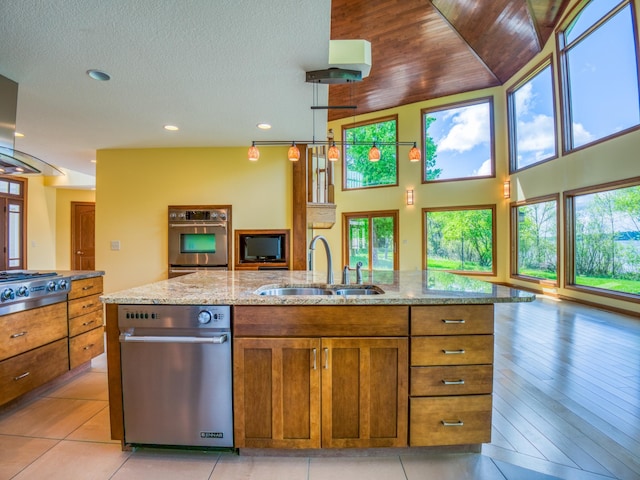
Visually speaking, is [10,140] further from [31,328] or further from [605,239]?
[605,239]

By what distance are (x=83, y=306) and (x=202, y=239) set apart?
5.68 ft

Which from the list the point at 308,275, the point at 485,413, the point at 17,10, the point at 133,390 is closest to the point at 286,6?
the point at 17,10

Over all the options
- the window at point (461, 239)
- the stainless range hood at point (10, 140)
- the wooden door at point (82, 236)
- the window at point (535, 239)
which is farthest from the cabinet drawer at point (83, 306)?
the window at point (535, 239)

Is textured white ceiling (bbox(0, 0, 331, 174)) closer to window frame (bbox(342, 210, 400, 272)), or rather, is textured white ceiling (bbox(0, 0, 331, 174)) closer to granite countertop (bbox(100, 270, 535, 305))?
granite countertop (bbox(100, 270, 535, 305))

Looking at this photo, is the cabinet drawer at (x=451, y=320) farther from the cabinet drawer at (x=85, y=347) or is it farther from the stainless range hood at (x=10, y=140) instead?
the stainless range hood at (x=10, y=140)

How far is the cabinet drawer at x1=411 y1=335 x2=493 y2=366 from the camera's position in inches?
61.4

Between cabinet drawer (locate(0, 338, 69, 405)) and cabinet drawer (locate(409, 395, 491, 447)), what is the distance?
8.20ft

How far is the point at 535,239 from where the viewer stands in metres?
6.33

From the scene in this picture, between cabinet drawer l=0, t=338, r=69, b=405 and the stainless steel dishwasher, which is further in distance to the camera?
cabinet drawer l=0, t=338, r=69, b=405

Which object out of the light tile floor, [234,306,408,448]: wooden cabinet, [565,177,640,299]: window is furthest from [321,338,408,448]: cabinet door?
[565,177,640,299]: window

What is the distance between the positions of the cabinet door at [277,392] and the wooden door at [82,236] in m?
7.63

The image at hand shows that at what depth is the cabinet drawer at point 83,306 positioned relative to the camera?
8.28 ft

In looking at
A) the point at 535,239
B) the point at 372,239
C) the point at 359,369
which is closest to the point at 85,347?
the point at 359,369

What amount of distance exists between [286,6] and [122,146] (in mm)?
3518
